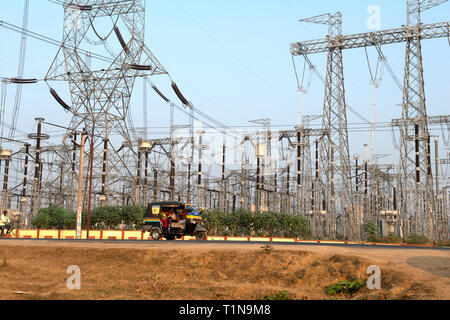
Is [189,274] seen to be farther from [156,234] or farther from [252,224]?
[252,224]

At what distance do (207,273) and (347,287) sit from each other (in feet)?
18.9

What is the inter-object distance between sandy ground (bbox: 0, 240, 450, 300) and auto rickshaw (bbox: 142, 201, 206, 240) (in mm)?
9397

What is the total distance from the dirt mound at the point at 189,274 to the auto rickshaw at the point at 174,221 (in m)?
10.1

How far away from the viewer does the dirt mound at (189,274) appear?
14844mm

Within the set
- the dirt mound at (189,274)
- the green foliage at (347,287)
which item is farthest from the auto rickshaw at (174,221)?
the green foliage at (347,287)

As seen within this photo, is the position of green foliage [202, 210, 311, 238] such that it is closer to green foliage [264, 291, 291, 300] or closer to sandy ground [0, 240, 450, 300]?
sandy ground [0, 240, 450, 300]

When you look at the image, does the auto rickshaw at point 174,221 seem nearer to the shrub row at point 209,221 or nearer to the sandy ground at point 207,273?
the sandy ground at point 207,273

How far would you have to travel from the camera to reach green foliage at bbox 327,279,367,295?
49.1 ft

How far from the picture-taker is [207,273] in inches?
731

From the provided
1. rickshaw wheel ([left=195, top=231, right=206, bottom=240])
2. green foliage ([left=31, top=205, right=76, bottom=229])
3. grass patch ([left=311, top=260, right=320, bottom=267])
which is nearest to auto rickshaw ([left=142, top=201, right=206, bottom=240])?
rickshaw wheel ([left=195, top=231, right=206, bottom=240])

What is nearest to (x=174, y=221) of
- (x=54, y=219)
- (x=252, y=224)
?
(x=252, y=224)
